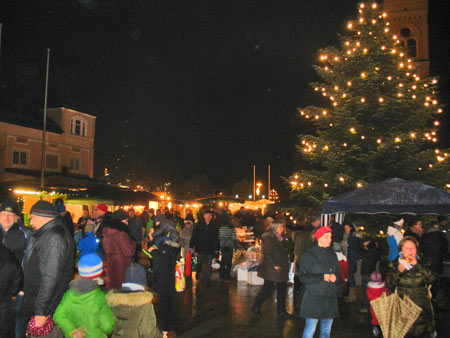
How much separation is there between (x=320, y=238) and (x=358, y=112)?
1101cm

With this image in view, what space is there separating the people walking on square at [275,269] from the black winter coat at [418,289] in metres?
2.57

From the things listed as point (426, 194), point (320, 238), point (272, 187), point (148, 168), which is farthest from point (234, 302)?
point (272, 187)

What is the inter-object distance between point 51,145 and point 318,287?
114 feet

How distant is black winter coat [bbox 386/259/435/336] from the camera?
5.90m

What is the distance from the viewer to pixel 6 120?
32.0m

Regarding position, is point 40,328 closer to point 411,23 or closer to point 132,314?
point 132,314

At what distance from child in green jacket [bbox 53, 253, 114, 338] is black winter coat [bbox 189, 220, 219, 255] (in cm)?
754

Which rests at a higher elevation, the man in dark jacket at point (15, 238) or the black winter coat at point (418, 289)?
the man in dark jacket at point (15, 238)

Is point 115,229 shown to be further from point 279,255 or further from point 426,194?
point 426,194

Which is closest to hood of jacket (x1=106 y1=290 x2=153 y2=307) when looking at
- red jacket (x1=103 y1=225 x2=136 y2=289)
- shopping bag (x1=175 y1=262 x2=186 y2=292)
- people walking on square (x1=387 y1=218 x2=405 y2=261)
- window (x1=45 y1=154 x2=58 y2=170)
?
red jacket (x1=103 y1=225 x2=136 y2=289)

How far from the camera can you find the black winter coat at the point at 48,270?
14.1ft

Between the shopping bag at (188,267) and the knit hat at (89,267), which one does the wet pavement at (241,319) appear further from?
the knit hat at (89,267)

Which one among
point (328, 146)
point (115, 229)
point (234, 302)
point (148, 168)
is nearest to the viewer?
point (115, 229)

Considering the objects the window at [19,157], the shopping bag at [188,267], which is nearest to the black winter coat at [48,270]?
the shopping bag at [188,267]
